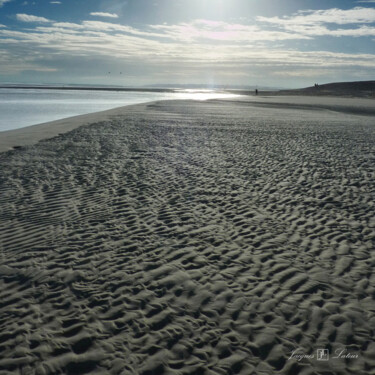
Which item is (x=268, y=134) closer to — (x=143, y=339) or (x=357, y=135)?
(x=357, y=135)

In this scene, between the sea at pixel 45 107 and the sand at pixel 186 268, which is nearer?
the sand at pixel 186 268

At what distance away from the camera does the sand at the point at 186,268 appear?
5652 mm

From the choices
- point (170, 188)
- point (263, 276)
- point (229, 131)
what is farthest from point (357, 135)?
point (263, 276)

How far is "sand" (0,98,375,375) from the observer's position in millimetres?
5652

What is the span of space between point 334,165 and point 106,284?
1416 centimetres

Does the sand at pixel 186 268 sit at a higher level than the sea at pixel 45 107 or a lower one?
lower

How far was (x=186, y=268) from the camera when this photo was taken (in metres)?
8.21

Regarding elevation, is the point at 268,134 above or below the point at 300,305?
above

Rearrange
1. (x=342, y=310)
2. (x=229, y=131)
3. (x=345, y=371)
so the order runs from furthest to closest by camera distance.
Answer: (x=229, y=131)
(x=342, y=310)
(x=345, y=371)

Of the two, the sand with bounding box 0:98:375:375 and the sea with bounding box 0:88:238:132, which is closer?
the sand with bounding box 0:98:375:375

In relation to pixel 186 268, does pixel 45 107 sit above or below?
above

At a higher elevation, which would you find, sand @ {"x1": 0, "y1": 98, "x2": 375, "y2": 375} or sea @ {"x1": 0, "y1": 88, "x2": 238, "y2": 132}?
sea @ {"x1": 0, "y1": 88, "x2": 238, "y2": 132}

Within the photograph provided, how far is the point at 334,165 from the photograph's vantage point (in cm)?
1770

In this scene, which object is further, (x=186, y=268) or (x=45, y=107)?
(x=45, y=107)
